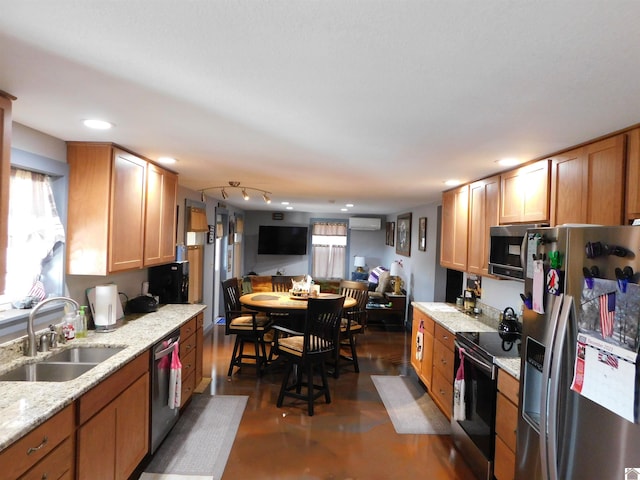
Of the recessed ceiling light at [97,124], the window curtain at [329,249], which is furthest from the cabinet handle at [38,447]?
the window curtain at [329,249]

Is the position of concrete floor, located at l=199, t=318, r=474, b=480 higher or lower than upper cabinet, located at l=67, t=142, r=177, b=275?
lower

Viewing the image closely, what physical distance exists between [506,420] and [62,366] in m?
2.60

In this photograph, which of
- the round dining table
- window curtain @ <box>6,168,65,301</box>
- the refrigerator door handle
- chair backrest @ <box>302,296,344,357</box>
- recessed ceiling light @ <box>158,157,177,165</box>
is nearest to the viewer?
the refrigerator door handle

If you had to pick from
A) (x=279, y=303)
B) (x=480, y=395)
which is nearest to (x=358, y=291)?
(x=279, y=303)

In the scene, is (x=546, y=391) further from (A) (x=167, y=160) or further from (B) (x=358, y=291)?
(B) (x=358, y=291)

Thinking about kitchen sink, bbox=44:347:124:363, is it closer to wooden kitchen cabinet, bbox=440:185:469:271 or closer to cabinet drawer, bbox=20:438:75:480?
cabinet drawer, bbox=20:438:75:480

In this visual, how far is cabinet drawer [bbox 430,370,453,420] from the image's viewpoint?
10.2 feet

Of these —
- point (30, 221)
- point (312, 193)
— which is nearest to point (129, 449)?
point (30, 221)

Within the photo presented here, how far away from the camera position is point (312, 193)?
16.6 ft

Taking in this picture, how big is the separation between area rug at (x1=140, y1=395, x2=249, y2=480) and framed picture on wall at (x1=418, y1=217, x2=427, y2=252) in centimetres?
369

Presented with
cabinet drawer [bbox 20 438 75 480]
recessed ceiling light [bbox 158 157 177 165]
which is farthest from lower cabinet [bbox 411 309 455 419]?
recessed ceiling light [bbox 158 157 177 165]

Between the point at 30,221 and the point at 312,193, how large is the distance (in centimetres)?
329

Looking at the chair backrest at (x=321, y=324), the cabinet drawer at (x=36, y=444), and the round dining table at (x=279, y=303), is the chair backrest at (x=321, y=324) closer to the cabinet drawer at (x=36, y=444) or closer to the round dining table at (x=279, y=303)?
the round dining table at (x=279, y=303)

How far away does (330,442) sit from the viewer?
2887 millimetres
